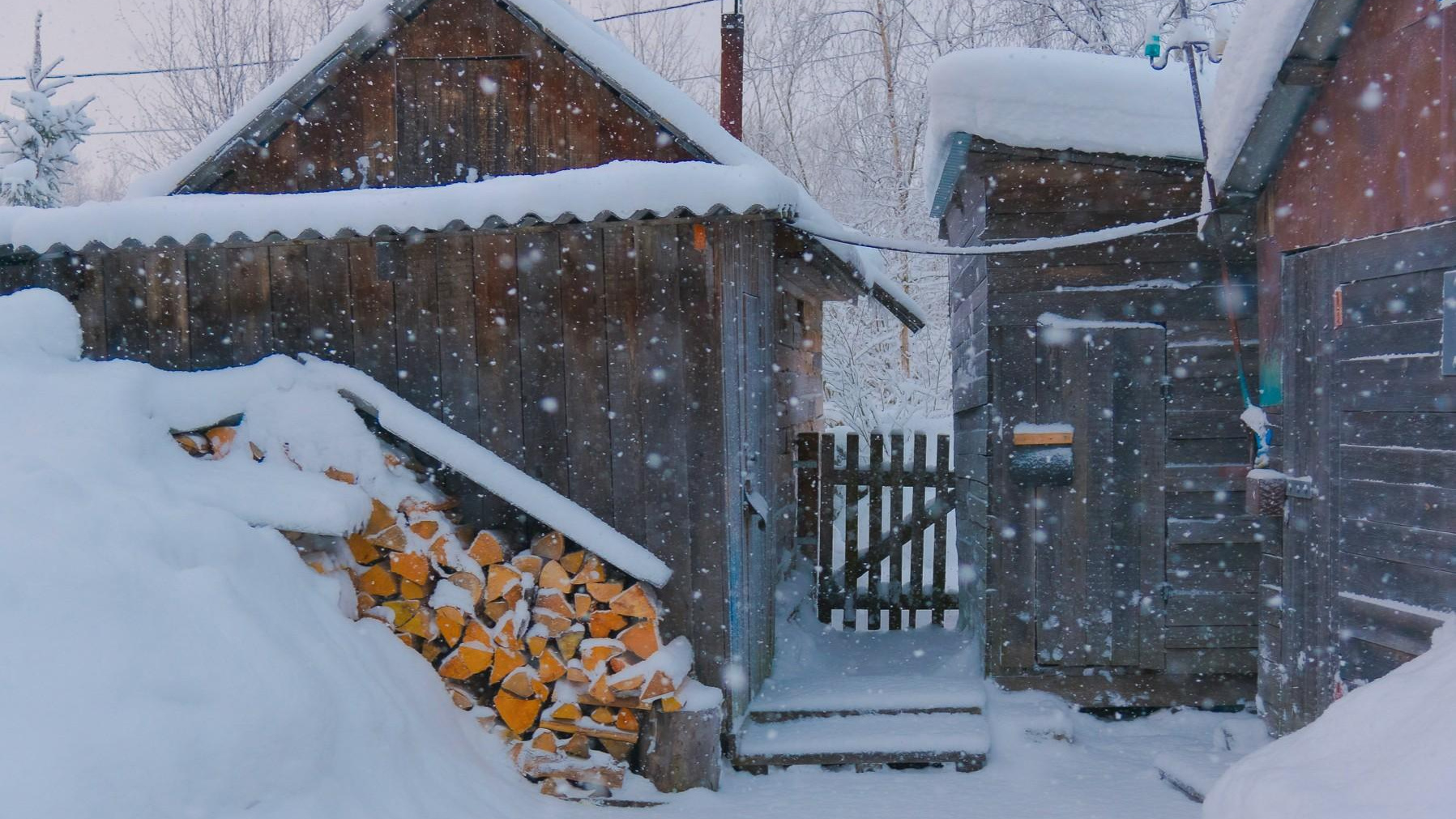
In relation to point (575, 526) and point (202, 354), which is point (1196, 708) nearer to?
point (575, 526)

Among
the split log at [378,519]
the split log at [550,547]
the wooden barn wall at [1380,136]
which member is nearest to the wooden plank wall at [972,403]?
the wooden barn wall at [1380,136]

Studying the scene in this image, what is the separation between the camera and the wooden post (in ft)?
16.8

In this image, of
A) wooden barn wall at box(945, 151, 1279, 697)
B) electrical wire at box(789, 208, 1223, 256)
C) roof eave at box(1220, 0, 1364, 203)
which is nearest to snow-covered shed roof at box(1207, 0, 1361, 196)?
roof eave at box(1220, 0, 1364, 203)

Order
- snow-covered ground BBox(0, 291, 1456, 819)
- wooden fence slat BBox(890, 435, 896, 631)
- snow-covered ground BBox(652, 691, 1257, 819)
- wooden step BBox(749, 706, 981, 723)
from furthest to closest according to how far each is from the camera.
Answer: wooden fence slat BBox(890, 435, 896, 631)
wooden step BBox(749, 706, 981, 723)
snow-covered ground BBox(652, 691, 1257, 819)
snow-covered ground BBox(0, 291, 1456, 819)

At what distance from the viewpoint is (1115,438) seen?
629 cm

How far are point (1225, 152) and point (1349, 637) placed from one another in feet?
8.21

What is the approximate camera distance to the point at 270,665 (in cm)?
366

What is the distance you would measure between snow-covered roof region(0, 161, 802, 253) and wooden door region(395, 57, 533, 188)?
0.83 meters

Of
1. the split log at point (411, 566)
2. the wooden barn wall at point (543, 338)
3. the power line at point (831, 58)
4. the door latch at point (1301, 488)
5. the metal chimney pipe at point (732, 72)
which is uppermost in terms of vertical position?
the power line at point (831, 58)

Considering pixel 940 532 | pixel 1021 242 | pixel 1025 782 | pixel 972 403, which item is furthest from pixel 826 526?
pixel 1025 782

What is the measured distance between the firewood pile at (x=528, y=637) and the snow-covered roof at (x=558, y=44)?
7.21 ft

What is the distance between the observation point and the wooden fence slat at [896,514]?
27.0ft

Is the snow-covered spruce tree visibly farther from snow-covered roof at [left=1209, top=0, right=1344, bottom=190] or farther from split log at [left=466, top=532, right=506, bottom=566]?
snow-covered roof at [left=1209, top=0, right=1344, bottom=190]

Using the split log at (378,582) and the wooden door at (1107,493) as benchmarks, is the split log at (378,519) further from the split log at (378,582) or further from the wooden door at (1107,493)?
the wooden door at (1107,493)
